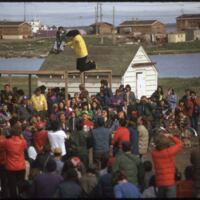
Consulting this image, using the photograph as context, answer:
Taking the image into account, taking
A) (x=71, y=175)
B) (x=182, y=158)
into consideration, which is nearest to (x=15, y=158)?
(x=71, y=175)

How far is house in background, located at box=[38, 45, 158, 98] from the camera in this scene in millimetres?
27453

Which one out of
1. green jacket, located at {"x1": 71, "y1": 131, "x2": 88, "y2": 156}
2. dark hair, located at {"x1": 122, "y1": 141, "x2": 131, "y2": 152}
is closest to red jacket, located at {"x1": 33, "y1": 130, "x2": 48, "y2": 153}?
green jacket, located at {"x1": 71, "y1": 131, "x2": 88, "y2": 156}

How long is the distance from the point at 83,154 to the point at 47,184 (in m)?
3.00

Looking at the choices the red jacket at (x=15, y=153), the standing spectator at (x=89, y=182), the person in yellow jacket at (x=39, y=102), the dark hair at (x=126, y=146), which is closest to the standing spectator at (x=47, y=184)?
the standing spectator at (x=89, y=182)

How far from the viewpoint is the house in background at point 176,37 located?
108088 millimetres

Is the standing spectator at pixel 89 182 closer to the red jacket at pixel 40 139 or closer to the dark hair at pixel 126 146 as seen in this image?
the dark hair at pixel 126 146

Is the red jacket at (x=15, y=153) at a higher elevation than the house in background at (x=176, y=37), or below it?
below

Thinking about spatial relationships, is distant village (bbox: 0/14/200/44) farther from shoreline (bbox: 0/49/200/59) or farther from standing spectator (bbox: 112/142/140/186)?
standing spectator (bbox: 112/142/140/186)

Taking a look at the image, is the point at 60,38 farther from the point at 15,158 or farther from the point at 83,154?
the point at 15,158

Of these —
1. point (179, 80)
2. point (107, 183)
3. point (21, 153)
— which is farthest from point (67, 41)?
point (179, 80)

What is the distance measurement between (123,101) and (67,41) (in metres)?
4.04

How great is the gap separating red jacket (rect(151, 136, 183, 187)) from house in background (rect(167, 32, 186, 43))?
98.9 m

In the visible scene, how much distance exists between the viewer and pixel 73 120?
50.7 ft

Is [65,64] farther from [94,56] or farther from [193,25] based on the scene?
[193,25]
